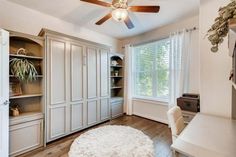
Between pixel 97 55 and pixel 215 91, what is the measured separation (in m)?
2.62

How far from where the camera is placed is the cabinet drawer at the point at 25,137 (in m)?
2.12

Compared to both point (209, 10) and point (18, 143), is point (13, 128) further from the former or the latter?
point (209, 10)

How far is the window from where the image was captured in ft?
11.9

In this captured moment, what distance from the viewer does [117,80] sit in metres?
4.75

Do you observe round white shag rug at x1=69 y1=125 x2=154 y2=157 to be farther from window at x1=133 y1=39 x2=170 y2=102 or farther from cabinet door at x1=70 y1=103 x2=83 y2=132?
window at x1=133 y1=39 x2=170 y2=102

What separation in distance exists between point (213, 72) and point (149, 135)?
1.86 m

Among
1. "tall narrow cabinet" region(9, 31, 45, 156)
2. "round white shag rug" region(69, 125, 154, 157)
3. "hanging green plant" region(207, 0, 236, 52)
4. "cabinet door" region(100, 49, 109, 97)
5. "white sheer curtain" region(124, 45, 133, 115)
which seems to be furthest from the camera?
"white sheer curtain" region(124, 45, 133, 115)

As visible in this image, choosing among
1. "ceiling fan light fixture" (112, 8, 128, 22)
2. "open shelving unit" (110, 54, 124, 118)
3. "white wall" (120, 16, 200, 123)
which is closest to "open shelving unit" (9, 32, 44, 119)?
"ceiling fan light fixture" (112, 8, 128, 22)

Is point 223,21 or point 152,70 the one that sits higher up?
point 223,21

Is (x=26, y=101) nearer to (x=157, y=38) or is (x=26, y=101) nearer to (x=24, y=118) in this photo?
(x=24, y=118)

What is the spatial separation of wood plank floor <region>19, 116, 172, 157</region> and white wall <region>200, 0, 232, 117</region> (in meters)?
1.08

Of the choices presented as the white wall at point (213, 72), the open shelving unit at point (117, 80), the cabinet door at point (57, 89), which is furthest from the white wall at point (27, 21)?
the white wall at point (213, 72)

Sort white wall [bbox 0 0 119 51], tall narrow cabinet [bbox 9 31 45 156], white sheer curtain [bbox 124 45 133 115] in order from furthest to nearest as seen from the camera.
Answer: white sheer curtain [bbox 124 45 133 115], white wall [bbox 0 0 119 51], tall narrow cabinet [bbox 9 31 45 156]

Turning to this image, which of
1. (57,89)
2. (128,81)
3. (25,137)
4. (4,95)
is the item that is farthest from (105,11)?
(25,137)
